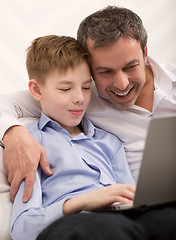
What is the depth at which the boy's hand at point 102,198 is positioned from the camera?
1021 millimetres

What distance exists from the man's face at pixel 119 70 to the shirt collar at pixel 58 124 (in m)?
0.15

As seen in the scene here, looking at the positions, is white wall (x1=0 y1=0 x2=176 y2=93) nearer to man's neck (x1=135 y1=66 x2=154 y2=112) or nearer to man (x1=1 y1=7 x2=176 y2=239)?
man (x1=1 y1=7 x2=176 y2=239)

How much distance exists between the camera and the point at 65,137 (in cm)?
142

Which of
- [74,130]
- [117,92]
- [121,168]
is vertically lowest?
[121,168]

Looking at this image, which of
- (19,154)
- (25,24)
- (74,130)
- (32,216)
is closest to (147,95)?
(74,130)

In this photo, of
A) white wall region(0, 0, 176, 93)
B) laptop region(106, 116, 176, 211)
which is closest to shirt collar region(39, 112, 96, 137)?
laptop region(106, 116, 176, 211)

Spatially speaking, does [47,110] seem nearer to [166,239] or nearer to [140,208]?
[140,208]

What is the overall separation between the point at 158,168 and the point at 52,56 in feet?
2.43

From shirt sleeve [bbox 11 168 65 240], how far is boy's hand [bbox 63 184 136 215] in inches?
1.7

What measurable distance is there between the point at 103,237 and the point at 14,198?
2.04ft

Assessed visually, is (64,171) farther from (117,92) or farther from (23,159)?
(117,92)

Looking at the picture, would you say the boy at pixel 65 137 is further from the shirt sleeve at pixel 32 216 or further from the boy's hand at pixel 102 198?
the boy's hand at pixel 102 198

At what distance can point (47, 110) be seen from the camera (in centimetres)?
146

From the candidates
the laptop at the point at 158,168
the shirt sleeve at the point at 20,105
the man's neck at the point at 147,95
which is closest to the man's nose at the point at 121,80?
the man's neck at the point at 147,95
